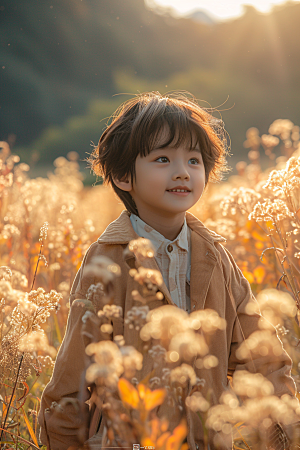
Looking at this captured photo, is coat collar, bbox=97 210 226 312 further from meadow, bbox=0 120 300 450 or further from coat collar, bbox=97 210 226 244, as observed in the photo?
meadow, bbox=0 120 300 450

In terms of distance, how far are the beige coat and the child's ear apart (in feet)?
0.39

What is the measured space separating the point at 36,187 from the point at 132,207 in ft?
7.37

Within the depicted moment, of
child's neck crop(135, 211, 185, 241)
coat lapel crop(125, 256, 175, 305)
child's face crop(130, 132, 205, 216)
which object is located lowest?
Answer: coat lapel crop(125, 256, 175, 305)

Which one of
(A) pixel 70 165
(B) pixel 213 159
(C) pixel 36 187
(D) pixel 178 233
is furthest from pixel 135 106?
(A) pixel 70 165

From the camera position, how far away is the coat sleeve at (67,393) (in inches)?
56.6

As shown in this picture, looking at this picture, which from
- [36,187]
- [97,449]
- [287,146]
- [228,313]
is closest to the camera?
[97,449]

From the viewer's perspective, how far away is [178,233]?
1.81 metres

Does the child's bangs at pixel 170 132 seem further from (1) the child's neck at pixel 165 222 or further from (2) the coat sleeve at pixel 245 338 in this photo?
(2) the coat sleeve at pixel 245 338

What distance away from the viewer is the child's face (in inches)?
64.1

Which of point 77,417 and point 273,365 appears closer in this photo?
point 77,417

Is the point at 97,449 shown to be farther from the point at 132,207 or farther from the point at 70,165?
the point at 70,165

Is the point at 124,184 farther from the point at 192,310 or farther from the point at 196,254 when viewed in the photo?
the point at 192,310

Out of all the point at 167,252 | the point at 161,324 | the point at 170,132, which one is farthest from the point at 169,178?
the point at 161,324

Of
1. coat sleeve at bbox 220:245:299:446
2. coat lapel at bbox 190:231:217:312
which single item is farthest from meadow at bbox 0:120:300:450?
coat lapel at bbox 190:231:217:312
